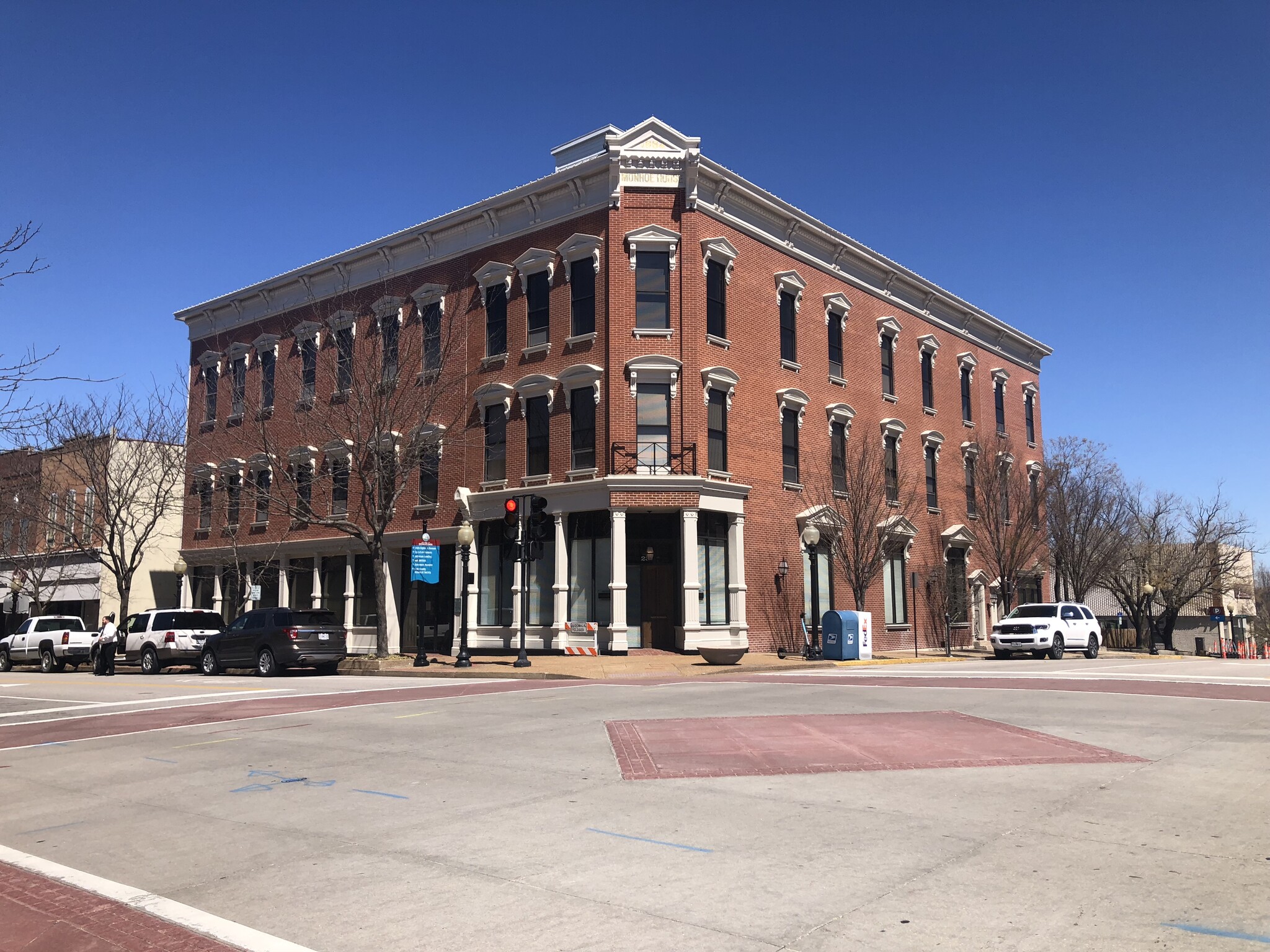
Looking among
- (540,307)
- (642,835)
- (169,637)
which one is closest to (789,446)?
(540,307)

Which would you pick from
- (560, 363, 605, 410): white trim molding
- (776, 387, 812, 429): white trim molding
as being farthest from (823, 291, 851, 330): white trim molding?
(560, 363, 605, 410): white trim molding

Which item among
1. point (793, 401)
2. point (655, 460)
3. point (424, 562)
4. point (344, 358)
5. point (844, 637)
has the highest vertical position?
point (344, 358)

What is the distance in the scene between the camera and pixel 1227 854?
245 inches

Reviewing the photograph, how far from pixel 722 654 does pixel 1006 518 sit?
22.8 m

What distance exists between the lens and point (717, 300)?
105ft

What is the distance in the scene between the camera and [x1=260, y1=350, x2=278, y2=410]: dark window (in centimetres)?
4281

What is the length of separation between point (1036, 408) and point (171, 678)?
4378 cm

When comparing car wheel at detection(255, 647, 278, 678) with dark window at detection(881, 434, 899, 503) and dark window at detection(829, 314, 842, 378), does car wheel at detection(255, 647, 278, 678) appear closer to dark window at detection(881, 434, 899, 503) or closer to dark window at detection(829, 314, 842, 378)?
dark window at detection(829, 314, 842, 378)

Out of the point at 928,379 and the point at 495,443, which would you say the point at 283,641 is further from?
the point at 928,379

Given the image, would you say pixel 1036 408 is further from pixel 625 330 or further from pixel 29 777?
pixel 29 777

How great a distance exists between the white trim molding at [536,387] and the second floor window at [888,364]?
15136 millimetres

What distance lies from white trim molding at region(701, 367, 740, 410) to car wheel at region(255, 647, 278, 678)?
14.4 meters

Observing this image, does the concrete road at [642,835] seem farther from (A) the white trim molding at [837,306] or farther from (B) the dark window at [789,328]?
(A) the white trim molding at [837,306]

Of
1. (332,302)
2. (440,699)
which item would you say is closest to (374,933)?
(440,699)
